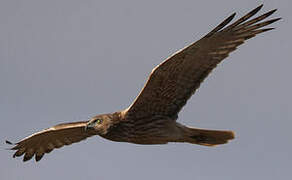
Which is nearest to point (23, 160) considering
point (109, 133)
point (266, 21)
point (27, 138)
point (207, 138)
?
point (27, 138)

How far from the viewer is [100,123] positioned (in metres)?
13.1

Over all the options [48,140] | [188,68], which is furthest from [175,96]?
[48,140]

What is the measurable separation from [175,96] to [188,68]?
2.18ft

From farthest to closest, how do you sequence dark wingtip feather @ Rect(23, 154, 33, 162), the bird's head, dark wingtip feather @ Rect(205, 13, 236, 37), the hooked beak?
dark wingtip feather @ Rect(23, 154, 33, 162), the hooked beak, the bird's head, dark wingtip feather @ Rect(205, 13, 236, 37)

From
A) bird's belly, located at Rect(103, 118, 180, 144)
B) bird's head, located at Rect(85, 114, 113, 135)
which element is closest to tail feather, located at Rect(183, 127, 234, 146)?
bird's belly, located at Rect(103, 118, 180, 144)

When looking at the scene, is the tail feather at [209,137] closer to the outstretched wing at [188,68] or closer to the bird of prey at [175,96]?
the bird of prey at [175,96]

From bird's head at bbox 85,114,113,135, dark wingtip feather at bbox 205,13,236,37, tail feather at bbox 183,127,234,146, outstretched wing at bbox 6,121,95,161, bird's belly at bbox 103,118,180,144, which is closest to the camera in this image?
dark wingtip feather at bbox 205,13,236,37

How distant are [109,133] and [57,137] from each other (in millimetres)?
2481

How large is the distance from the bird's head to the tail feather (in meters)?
1.47

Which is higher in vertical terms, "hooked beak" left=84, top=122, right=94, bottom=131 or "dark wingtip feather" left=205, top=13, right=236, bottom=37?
"dark wingtip feather" left=205, top=13, right=236, bottom=37

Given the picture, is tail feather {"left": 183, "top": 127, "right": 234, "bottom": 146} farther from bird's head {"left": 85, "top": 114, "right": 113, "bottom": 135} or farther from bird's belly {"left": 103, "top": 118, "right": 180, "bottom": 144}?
bird's head {"left": 85, "top": 114, "right": 113, "bottom": 135}

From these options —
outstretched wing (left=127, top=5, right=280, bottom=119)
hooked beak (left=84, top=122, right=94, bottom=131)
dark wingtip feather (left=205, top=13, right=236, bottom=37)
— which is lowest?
hooked beak (left=84, top=122, right=94, bottom=131)

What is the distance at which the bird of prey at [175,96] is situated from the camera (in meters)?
12.2

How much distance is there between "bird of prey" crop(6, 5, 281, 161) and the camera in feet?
40.0
